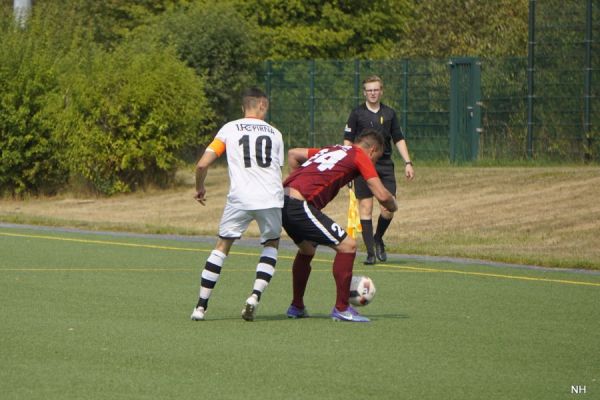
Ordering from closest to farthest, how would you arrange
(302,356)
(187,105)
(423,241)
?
(302,356) < (423,241) < (187,105)

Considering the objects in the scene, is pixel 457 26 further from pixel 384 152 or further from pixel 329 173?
pixel 329 173

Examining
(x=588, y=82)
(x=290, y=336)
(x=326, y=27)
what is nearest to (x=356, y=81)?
(x=588, y=82)

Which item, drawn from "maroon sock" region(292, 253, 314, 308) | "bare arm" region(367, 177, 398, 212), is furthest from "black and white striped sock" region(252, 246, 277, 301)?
"bare arm" region(367, 177, 398, 212)

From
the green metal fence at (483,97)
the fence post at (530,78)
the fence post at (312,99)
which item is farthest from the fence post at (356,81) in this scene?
the fence post at (530,78)

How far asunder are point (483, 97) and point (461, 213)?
8090 mm

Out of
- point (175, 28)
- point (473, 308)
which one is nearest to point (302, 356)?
point (473, 308)

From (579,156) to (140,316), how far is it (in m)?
18.0

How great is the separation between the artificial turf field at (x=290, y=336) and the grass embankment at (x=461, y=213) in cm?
266

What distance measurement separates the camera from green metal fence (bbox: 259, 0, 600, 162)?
1098 inches

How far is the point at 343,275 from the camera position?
10.9m

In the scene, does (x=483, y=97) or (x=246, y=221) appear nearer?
(x=246, y=221)

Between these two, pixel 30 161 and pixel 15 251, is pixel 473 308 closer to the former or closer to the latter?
pixel 15 251

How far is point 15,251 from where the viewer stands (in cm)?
1748

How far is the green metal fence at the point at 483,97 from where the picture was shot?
1098 inches
